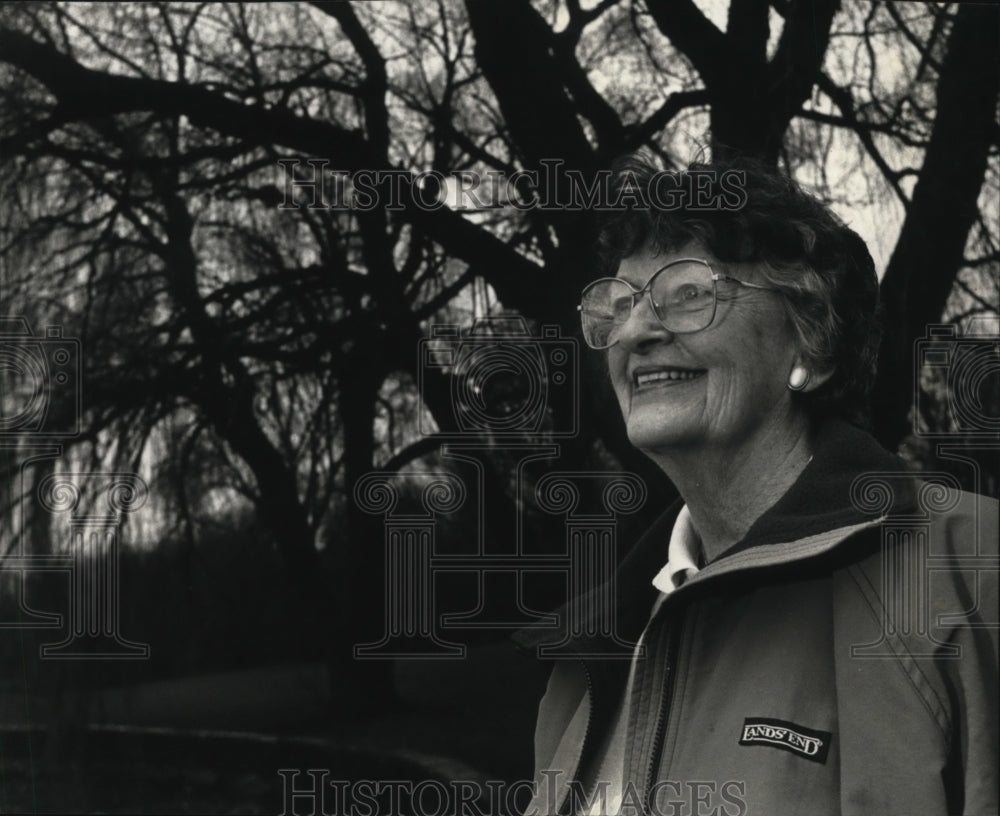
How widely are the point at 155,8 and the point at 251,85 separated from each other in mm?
247

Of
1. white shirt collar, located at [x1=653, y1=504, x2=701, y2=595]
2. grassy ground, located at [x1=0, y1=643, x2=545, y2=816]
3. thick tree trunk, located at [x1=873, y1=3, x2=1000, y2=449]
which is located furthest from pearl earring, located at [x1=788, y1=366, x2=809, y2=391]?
grassy ground, located at [x1=0, y1=643, x2=545, y2=816]

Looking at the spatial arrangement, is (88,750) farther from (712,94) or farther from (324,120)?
(712,94)

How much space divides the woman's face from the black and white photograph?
17.9 inches

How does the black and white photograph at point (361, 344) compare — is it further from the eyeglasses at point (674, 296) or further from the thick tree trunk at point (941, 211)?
the eyeglasses at point (674, 296)

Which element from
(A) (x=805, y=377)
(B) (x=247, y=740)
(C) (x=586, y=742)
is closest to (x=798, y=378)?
(A) (x=805, y=377)

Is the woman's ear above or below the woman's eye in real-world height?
below

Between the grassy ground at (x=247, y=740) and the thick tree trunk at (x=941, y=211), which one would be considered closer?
the thick tree trunk at (x=941, y=211)

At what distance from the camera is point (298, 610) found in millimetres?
2479

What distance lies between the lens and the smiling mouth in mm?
1681

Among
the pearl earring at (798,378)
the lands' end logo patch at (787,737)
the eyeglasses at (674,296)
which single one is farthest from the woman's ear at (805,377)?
the lands' end logo patch at (787,737)

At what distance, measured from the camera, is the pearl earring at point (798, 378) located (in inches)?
65.7

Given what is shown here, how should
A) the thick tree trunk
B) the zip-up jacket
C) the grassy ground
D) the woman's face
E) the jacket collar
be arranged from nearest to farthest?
the zip-up jacket < the jacket collar < the woman's face < the thick tree trunk < the grassy ground

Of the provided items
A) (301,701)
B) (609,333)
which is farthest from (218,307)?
(609,333)

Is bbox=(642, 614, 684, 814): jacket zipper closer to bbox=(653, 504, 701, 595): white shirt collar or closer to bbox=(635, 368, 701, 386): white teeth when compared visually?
bbox=(653, 504, 701, 595): white shirt collar
